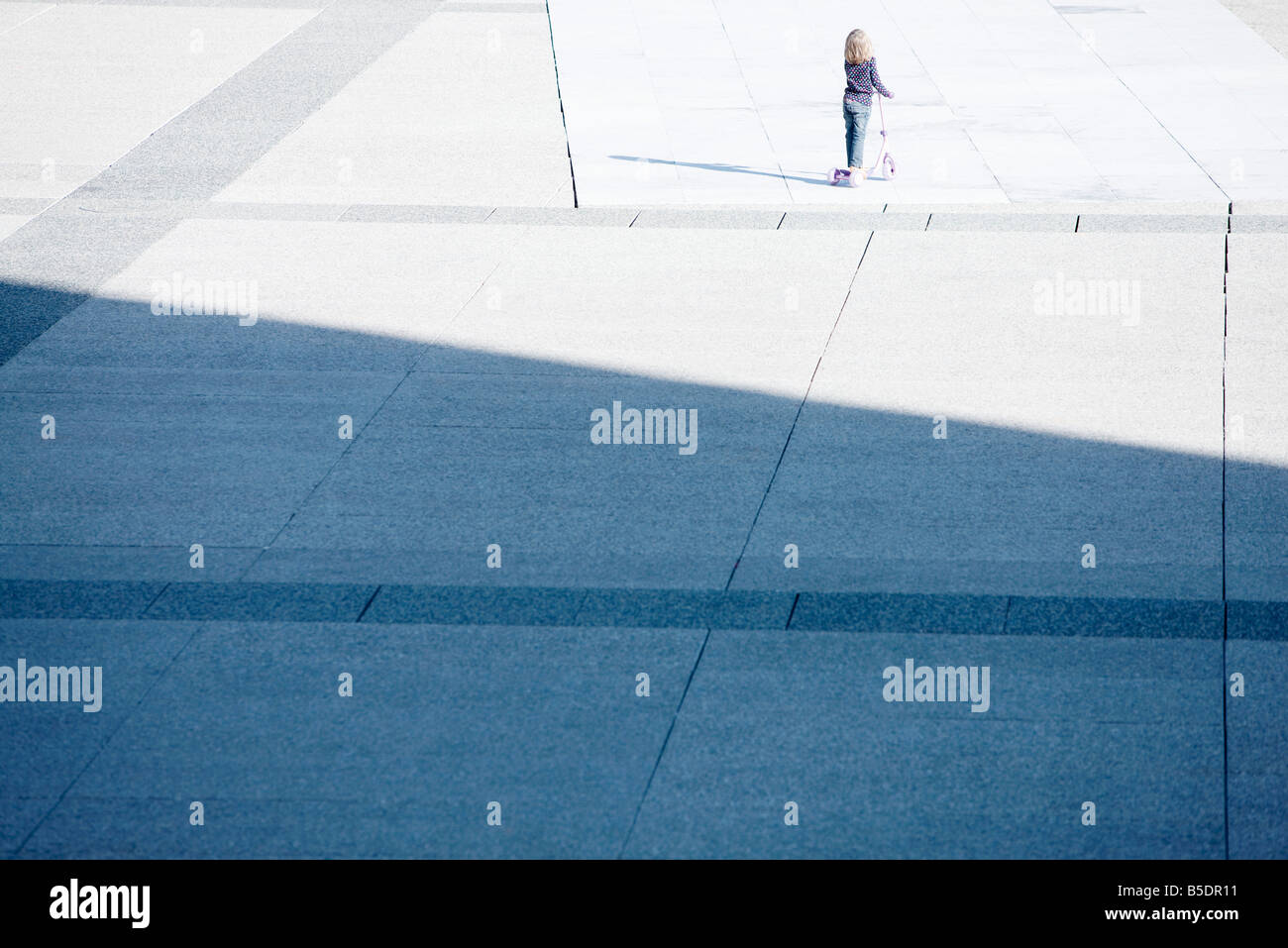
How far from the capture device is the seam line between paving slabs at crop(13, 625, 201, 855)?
588 cm

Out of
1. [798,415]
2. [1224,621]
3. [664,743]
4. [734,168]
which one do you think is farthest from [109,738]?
[734,168]

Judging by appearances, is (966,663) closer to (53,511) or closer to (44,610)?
(44,610)

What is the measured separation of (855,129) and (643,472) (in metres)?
6.31

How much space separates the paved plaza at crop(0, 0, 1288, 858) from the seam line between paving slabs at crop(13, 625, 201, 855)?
36mm

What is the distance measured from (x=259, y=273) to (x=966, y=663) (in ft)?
25.2

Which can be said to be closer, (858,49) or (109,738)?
(109,738)

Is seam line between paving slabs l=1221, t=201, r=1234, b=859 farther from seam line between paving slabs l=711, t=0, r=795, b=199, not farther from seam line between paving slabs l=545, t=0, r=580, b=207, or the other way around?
seam line between paving slabs l=545, t=0, r=580, b=207

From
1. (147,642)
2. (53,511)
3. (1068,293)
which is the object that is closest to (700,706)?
(147,642)

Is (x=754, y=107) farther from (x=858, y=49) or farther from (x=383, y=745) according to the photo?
(x=383, y=745)

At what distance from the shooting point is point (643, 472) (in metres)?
9.12

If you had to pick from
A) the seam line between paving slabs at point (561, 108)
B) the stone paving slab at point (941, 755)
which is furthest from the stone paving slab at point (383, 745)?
the seam line between paving slabs at point (561, 108)

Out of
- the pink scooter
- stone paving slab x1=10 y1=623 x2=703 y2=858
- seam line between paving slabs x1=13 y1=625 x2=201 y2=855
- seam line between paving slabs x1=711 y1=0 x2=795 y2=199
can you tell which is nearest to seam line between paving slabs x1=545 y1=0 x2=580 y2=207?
seam line between paving slabs x1=711 y1=0 x2=795 y2=199

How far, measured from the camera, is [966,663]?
700 centimetres

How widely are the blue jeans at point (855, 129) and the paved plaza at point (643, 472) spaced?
0.32 meters
